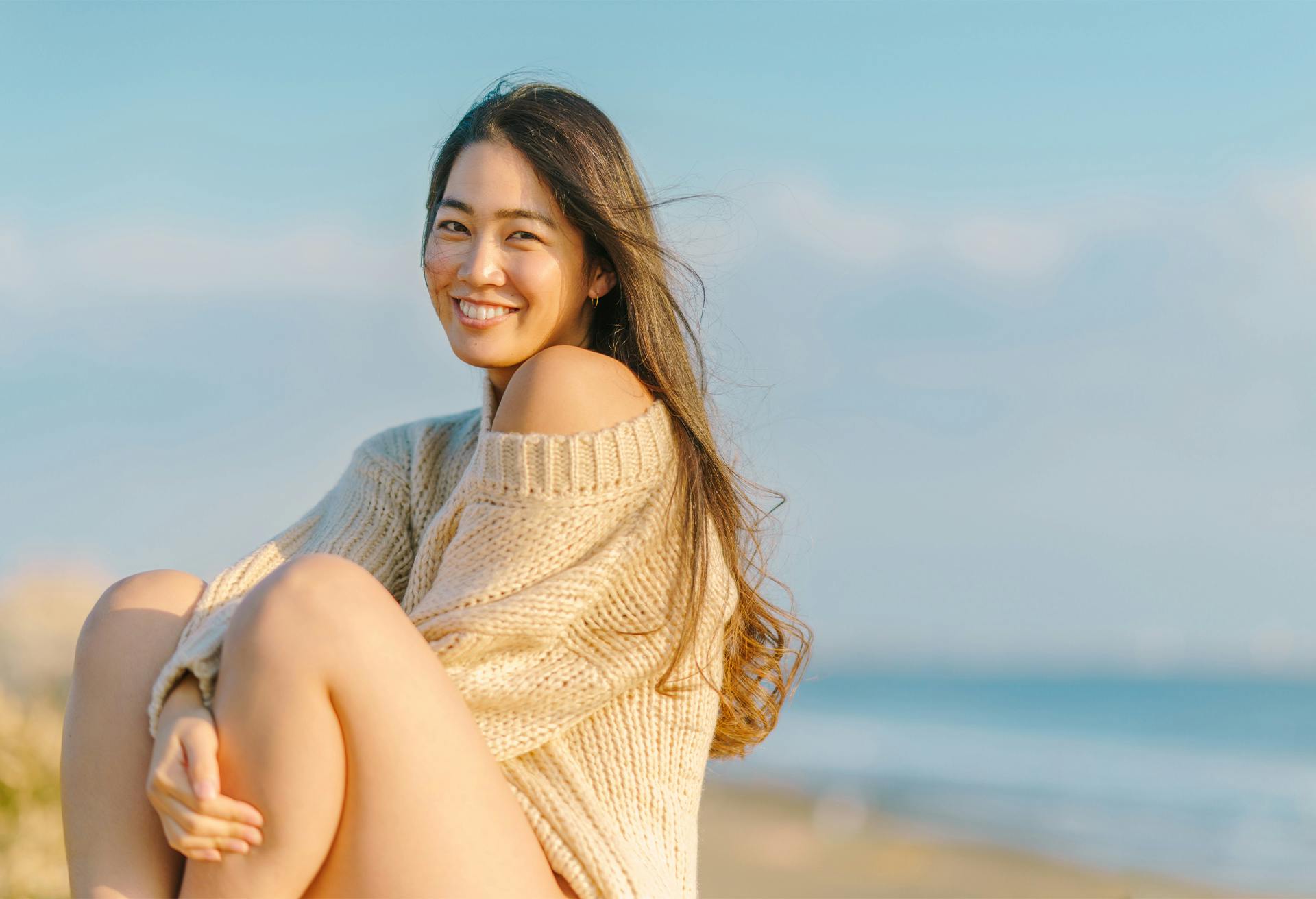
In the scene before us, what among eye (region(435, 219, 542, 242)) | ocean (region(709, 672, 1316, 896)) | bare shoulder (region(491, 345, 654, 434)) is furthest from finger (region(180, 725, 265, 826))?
ocean (region(709, 672, 1316, 896))

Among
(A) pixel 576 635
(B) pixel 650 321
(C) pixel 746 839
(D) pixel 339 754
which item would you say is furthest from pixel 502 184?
(C) pixel 746 839

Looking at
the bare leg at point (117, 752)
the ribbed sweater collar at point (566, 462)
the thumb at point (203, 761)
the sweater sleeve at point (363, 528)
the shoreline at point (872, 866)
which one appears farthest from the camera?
the shoreline at point (872, 866)

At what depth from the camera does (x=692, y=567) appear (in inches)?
92.4

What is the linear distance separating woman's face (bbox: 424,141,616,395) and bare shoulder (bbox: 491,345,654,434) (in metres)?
0.23

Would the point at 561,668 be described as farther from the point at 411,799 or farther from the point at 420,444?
the point at 420,444

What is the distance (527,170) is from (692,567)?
2.86 feet

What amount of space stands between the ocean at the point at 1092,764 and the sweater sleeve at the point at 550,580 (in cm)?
88

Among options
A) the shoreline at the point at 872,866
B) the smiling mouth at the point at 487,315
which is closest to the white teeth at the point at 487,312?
the smiling mouth at the point at 487,315

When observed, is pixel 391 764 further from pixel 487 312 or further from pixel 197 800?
pixel 487 312

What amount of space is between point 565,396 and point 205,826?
94cm

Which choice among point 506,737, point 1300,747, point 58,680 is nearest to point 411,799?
point 506,737

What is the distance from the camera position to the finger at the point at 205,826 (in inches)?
71.5

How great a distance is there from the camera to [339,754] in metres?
1.84

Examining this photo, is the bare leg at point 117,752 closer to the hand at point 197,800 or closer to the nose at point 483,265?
the hand at point 197,800
